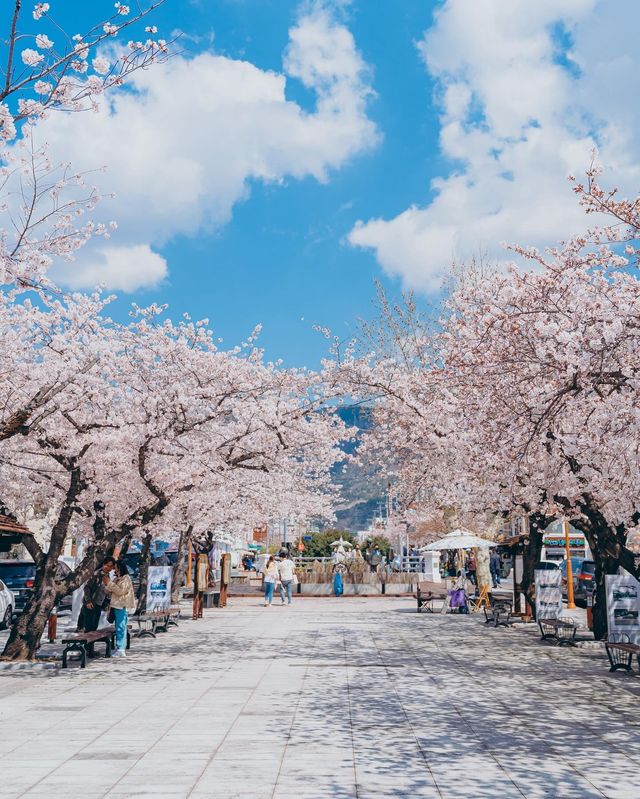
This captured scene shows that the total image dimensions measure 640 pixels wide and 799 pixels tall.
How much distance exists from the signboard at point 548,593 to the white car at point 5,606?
13.9 m

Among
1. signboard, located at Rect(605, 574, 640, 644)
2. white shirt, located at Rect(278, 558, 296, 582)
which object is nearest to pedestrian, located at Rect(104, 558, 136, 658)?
signboard, located at Rect(605, 574, 640, 644)

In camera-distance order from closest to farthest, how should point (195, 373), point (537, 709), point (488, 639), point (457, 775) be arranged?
1. point (457, 775)
2. point (537, 709)
3. point (195, 373)
4. point (488, 639)

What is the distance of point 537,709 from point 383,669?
4235 mm

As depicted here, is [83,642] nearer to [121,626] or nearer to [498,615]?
[121,626]

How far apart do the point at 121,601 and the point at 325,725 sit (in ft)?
24.7

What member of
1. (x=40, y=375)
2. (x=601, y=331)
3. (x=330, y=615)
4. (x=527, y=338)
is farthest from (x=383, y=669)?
(x=330, y=615)

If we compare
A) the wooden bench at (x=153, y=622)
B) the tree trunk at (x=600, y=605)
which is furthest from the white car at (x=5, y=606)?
the tree trunk at (x=600, y=605)

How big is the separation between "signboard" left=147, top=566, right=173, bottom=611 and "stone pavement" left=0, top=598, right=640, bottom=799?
4780 millimetres

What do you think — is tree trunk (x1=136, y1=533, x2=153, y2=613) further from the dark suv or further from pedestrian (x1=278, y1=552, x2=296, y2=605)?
pedestrian (x1=278, y1=552, x2=296, y2=605)

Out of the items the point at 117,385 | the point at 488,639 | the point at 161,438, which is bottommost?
the point at 488,639

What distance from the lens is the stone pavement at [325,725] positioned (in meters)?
6.77

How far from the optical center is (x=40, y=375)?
1656 cm

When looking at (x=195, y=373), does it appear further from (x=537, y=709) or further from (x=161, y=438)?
(x=537, y=709)

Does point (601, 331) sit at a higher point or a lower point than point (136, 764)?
higher
